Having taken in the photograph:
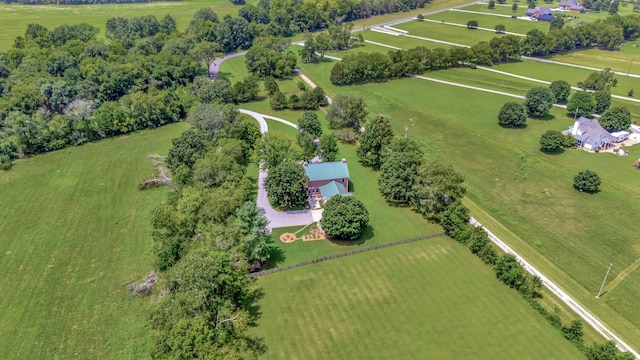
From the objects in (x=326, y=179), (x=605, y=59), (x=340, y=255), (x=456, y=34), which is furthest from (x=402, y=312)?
(x=456, y=34)

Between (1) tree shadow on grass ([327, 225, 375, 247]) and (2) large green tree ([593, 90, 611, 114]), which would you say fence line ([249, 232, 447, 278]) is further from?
(2) large green tree ([593, 90, 611, 114])

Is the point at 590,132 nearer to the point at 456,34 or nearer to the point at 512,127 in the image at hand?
the point at 512,127

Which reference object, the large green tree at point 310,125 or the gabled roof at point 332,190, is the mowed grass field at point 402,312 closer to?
the gabled roof at point 332,190

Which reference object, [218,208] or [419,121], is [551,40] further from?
[218,208]

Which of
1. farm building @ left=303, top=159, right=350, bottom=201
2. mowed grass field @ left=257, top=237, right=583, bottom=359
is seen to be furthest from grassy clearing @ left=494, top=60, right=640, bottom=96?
mowed grass field @ left=257, top=237, right=583, bottom=359

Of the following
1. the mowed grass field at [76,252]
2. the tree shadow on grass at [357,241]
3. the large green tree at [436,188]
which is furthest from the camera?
the large green tree at [436,188]

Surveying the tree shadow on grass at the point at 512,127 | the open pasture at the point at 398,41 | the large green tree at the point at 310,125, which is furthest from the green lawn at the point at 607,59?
the large green tree at the point at 310,125
